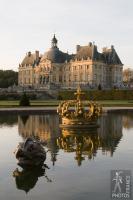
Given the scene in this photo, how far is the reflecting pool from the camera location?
8758 mm

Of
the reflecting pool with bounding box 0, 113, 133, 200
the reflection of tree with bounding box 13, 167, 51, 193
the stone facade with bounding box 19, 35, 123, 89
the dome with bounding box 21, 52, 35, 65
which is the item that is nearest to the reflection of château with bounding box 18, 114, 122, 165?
the reflecting pool with bounding box 0, 113, 133, 200

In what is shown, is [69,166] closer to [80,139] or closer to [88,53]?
[80,139]

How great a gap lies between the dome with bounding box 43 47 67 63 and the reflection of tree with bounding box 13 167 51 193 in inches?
3116

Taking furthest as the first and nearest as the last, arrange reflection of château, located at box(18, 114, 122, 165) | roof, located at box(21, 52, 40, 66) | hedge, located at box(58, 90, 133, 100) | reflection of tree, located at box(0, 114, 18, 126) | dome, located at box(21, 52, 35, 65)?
dome, located at box(21, 52, 35, 65)
roof, located at box(21, 52, 40, 66)
hedge, located at box(58, 90, 133, 100)
reflection of tree, located at box(0, 114, 18, 126)
reflection of château, located at box(18, 114, 122, 165)

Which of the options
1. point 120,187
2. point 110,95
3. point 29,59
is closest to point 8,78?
point 29,59

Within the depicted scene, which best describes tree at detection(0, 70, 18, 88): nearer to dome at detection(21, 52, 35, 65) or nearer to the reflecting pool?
dome at detection(21, 52, 35, 65)

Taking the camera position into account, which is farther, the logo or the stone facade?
the stone facade

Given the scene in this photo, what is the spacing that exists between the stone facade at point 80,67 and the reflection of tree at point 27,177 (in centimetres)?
7416

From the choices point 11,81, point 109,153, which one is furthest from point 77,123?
point 11,81

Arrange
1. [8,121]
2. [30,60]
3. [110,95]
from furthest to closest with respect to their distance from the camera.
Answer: [30,60] → [110,95] → [8,121]

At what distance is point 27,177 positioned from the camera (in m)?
10.0

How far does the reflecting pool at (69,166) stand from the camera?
876cm

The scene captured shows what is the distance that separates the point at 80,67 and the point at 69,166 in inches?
3008

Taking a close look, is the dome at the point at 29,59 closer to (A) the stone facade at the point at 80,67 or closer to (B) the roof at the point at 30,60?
(B) the roof at the point at 30,60
